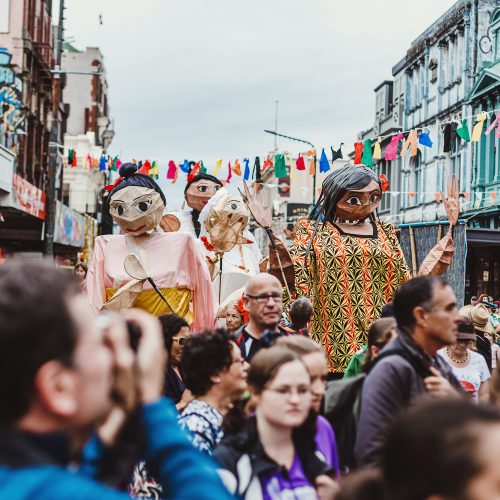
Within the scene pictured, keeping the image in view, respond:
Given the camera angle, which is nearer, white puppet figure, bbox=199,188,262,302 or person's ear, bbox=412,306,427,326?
person's ear, bbox=412,306,427,326

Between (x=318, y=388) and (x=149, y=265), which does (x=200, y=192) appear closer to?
(x=149, y=265)

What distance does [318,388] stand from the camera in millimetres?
3596

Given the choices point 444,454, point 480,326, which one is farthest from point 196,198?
point 444,454

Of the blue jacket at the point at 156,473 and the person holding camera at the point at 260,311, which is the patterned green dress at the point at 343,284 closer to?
the person holding camera at the point at 260,311

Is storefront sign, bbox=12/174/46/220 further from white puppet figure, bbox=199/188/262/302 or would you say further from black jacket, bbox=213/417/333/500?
black jacket, bbox=213/417/333/500

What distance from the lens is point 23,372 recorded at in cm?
159

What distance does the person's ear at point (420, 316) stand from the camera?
3.60 meters

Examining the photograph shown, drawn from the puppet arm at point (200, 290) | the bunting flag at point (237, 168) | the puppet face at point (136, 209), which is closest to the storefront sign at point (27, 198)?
the bunting flag at point (237, 168)

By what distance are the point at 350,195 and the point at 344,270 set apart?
0.65 metres

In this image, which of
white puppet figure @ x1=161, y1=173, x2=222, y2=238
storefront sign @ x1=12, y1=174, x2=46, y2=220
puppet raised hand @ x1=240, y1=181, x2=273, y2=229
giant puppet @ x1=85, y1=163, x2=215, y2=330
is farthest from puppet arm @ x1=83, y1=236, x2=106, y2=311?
storefront sign @ x1=12, y1=174, x2=46, y2=220

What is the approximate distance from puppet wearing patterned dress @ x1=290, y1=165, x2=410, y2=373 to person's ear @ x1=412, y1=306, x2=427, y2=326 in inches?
107

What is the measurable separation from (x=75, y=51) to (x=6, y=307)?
65.4 meters

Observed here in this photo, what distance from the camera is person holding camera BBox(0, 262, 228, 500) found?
62.2 inches

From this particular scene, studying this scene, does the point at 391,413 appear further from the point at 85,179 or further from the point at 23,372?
the point at 85,179
